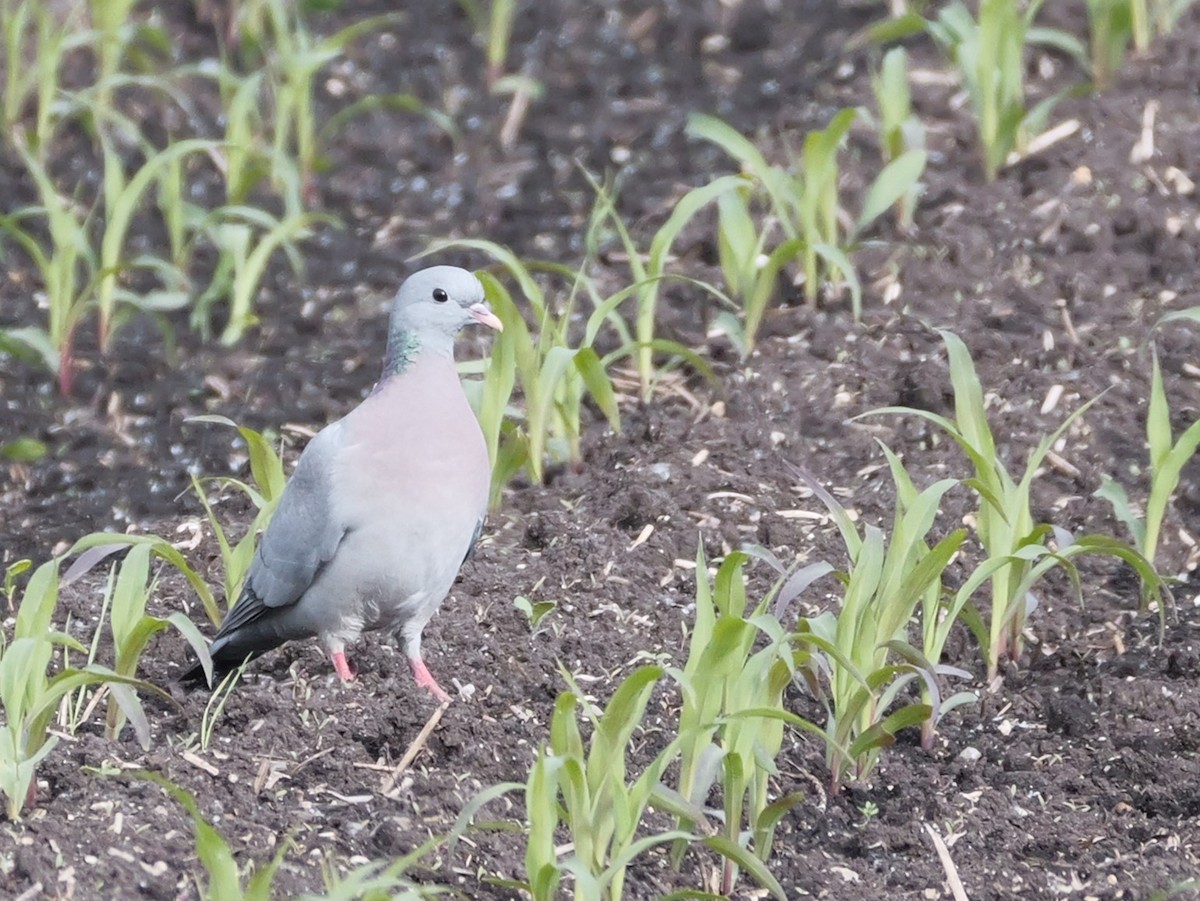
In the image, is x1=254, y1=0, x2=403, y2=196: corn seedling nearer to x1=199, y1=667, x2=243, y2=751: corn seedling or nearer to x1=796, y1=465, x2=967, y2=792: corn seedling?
x1=199, y1=667, x2=243, y2=751: corn seedling

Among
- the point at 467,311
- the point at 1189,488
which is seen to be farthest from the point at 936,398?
the point at 467,311

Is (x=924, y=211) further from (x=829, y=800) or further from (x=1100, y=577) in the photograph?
(x=829, y=800)

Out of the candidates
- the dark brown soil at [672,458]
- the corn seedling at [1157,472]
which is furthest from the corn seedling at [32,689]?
the corn seedling at [1157,472]

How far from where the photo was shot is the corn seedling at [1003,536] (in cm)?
341

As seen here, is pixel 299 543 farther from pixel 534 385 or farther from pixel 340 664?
pixel 534 385

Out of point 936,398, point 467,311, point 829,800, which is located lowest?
point 829,800

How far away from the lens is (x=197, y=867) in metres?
2.93

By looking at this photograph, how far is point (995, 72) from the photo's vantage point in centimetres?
521

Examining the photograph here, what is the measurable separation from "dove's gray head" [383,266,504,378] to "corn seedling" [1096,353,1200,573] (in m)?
1.40

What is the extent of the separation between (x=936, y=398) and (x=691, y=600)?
3.10ft

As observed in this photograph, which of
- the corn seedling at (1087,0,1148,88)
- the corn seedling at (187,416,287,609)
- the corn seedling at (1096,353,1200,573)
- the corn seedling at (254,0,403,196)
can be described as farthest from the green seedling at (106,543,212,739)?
the corn seedling at (1087,0,1148,88)

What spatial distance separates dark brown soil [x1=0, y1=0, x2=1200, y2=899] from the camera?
10.3 ft

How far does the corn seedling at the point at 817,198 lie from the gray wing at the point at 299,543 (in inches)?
59.7

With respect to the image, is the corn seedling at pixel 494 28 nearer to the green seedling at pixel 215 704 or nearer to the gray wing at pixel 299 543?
the gray wing at pixel 299 543
